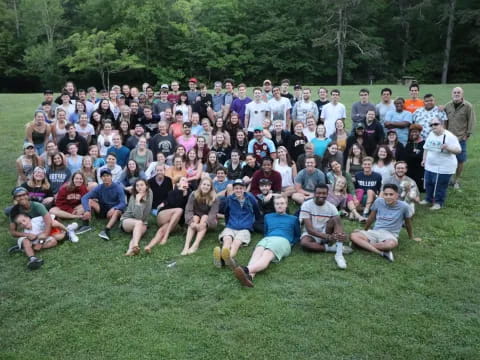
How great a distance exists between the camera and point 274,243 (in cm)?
619

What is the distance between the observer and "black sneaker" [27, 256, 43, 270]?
20.3 ft

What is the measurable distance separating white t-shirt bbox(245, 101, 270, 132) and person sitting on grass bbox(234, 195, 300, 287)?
384 cm

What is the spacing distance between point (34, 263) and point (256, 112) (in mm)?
5873

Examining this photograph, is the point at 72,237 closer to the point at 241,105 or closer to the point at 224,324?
the point at 224,324

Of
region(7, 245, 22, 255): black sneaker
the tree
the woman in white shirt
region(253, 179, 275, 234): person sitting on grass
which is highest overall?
the tree

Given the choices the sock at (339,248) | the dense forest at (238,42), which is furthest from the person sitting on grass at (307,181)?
the dense forest at (238,42)

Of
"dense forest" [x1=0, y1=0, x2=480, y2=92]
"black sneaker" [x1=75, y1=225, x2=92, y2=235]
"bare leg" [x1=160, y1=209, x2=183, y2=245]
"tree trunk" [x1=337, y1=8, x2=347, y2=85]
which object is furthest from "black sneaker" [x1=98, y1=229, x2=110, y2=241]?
"tree trunk" [x1=337, y1=8, x2=347, y2=85]

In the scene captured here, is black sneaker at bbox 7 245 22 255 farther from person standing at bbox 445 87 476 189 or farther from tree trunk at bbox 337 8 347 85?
tree trunk at bbox 337 8 347 85

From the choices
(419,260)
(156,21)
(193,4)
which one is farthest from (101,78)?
(419,260)

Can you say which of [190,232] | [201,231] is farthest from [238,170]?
[190,232]

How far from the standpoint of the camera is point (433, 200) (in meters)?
8.25

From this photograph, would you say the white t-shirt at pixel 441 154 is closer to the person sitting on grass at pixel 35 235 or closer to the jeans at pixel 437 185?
the jeans at pixel 437 185

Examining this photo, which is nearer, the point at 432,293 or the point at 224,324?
the point at 224,324

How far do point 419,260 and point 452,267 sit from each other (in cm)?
43
